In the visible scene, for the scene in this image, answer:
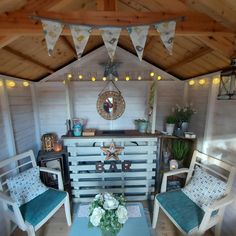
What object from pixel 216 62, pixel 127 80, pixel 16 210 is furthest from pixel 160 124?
pixel 16 210

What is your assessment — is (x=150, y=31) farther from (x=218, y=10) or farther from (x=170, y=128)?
(x=170, y=128)

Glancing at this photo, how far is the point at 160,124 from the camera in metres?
3.20

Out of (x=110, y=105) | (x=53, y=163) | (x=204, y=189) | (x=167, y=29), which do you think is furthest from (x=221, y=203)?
(x=53, y=163)

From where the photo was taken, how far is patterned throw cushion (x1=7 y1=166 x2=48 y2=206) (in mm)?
1767

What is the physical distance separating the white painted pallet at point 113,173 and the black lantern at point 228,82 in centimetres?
107

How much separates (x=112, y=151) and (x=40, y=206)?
1.10m

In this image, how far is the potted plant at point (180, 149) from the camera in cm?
251

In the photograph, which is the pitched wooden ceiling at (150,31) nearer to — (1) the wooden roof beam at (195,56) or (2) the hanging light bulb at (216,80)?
(1) the wooden roof beam at (195,56)

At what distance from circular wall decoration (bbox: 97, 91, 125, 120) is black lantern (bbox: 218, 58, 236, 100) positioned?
1689mm

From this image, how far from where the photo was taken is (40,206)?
1770mm

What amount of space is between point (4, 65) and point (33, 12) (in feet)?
3.88

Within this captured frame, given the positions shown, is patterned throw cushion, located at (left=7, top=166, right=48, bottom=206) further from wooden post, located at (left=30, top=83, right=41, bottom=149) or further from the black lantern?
the black lantern

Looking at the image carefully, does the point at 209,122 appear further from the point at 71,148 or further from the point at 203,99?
the point at 71,148

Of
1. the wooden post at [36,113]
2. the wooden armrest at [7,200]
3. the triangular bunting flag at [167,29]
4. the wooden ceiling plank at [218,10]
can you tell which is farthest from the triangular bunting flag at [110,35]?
the wooden post at [36,113]
